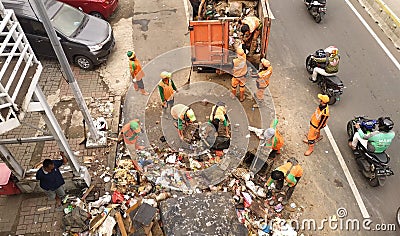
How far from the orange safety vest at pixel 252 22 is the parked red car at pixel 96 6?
4.89 meters

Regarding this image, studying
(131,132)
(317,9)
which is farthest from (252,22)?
(131,132)

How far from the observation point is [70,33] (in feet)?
31.8

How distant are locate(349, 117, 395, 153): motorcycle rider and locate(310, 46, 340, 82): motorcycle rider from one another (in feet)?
6.73

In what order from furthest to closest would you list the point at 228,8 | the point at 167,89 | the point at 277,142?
1. the point at 228,8
2. the point at 167,89
3. the point at 277,142

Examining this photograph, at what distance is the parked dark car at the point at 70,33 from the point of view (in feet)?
31.3

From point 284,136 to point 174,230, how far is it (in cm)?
368

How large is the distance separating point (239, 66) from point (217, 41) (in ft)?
3.05

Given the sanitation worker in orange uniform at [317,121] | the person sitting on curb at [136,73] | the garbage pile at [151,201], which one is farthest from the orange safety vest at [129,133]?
the sanitation worker in orange uniform at [317,121]

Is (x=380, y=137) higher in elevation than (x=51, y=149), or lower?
higher

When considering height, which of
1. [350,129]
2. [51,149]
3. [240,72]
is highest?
[240,72]

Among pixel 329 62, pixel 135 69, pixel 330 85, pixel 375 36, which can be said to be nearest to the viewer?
pixel 329 62

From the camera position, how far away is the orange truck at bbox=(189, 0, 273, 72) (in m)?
8.56

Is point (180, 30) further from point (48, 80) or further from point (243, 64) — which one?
point (48, 80)

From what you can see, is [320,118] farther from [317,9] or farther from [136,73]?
[317,9]
